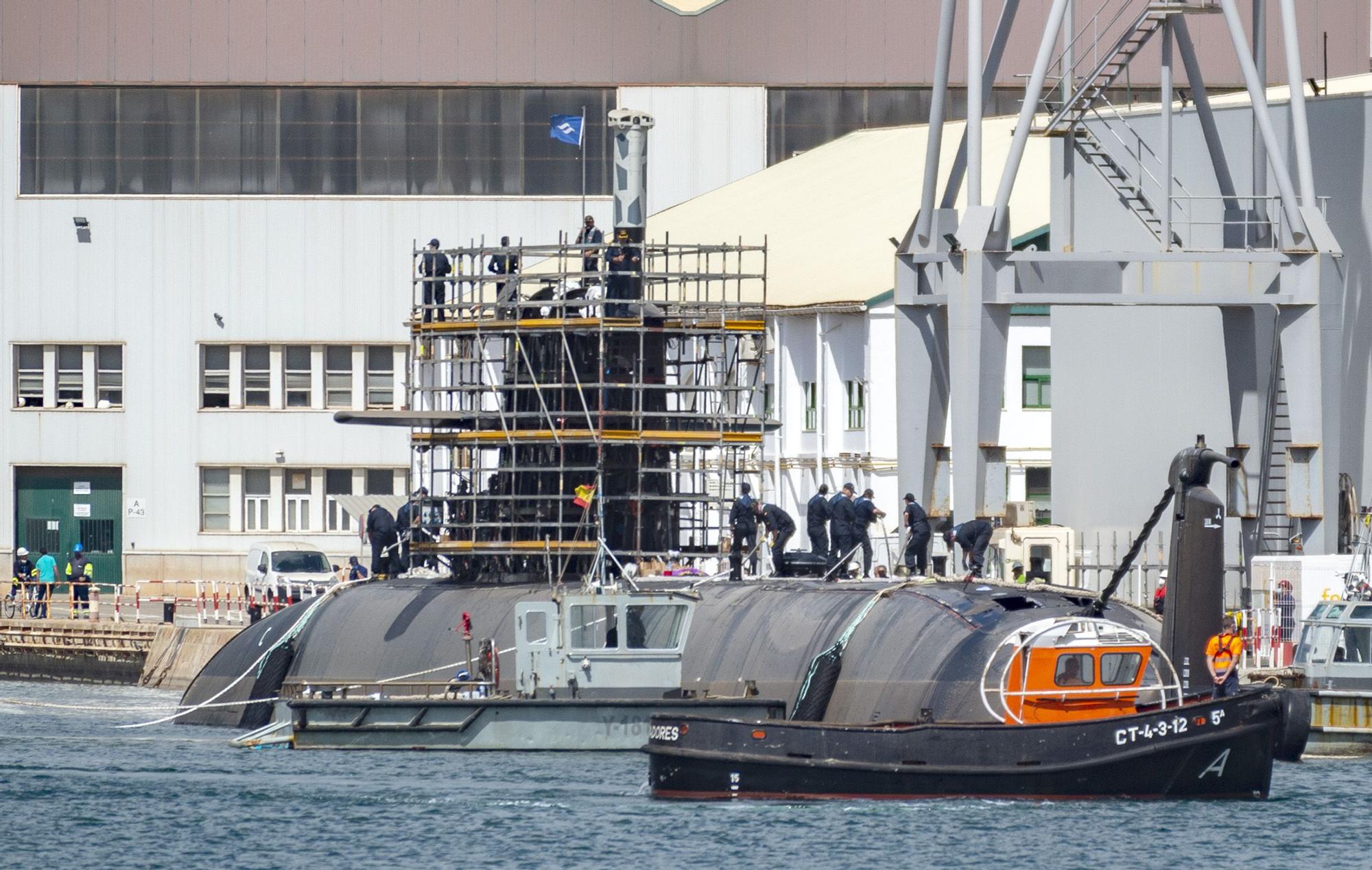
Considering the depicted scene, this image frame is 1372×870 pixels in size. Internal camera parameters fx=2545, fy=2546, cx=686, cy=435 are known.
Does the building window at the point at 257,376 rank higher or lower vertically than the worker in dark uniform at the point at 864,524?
higher

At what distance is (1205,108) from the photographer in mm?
45906

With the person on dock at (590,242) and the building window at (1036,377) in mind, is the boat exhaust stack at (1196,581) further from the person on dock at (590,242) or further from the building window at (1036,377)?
the building window at (1036,377)

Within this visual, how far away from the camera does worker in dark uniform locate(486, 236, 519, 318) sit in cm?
4400

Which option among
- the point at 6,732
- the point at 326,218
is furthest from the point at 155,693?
the point at 326,218

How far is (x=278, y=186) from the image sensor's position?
79.0m

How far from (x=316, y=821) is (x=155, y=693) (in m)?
25.2

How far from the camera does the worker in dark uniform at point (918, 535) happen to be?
43062 mm

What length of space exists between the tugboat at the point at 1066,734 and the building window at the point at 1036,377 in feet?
91.4

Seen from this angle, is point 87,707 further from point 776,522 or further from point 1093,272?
point 1093,272

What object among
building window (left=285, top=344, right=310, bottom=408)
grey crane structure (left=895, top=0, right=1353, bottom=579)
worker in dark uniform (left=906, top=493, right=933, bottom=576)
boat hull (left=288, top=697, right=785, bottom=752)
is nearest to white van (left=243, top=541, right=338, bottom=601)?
building window (left=285, top=344, right=310, bottom=408)

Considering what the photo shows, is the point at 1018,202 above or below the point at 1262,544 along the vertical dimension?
above

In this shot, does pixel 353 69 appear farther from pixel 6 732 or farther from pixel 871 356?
pixel 6 732

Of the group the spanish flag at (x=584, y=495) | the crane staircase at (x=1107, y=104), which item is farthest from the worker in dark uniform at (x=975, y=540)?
the crane staircase at (x=1107, y=104)

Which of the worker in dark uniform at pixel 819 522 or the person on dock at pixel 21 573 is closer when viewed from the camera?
the worker in dark uniform at pixel 819 522
